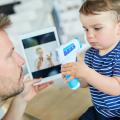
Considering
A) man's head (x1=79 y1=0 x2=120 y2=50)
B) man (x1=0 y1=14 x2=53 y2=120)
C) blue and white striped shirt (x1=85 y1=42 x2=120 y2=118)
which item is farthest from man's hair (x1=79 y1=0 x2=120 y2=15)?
man (x1=0 y1=14 x2=53 y2=120)

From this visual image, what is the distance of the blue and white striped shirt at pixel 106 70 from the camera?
1040mm

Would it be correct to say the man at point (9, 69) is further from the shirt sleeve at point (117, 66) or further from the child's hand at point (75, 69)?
the shirt sleeve at point (117, 66)

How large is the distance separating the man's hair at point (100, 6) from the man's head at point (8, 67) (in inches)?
11.6

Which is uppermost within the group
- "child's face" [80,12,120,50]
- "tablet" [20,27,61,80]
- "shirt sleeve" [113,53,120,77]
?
"child's face" [80,12,120,50]

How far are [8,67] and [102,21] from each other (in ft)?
1.23

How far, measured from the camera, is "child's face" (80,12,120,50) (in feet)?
3.36

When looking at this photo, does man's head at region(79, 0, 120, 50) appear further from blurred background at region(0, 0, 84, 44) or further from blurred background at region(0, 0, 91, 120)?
blurred background at region(0, 0, 84, 44)

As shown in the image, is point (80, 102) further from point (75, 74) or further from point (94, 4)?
point (94, 4)

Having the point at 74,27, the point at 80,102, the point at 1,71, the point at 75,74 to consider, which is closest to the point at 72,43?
the point at 75,74

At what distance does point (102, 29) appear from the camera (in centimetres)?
104

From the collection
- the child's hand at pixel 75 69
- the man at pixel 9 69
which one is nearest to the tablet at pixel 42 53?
the man at pixel 9 69

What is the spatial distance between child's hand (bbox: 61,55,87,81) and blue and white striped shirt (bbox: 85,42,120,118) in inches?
2.8

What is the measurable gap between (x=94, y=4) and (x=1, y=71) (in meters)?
0.41

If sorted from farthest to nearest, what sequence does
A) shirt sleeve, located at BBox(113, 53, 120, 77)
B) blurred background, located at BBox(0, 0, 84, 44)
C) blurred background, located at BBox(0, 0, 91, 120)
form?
blurred background, located at BBox(0, 0, 84, 44)
blurred background, located at BBox(0, 0, 91, 120)
shirt sleeve, located at BBox(113, 53, 120, 77)
